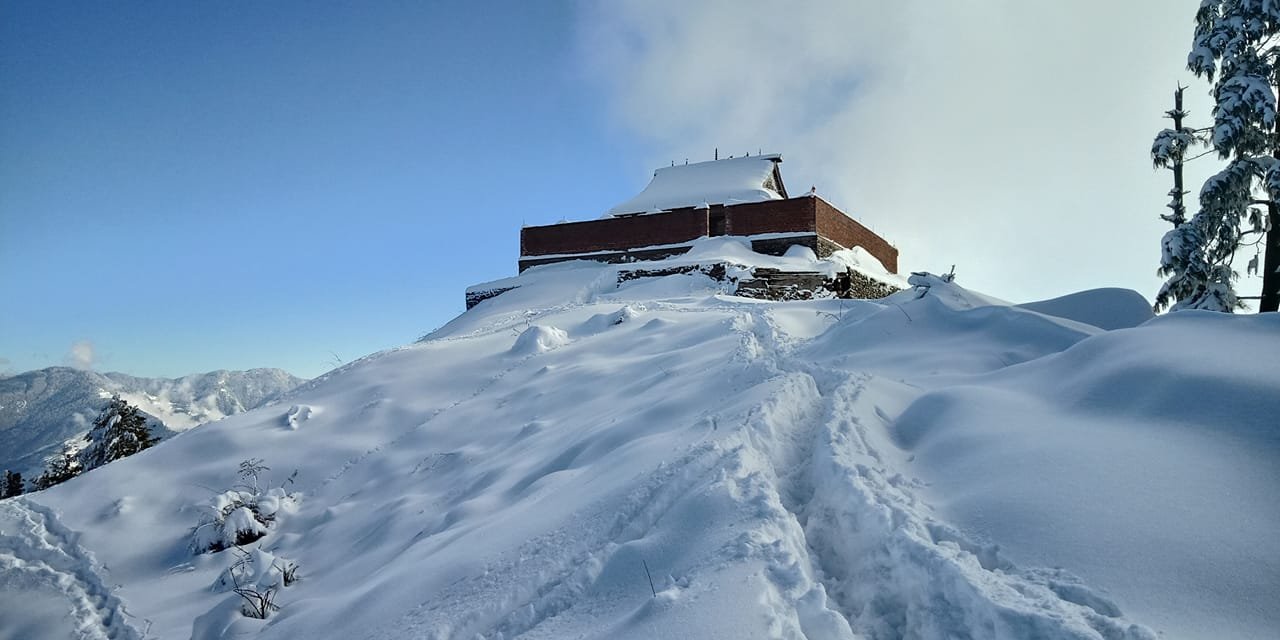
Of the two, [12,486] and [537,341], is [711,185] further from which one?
[12,486]


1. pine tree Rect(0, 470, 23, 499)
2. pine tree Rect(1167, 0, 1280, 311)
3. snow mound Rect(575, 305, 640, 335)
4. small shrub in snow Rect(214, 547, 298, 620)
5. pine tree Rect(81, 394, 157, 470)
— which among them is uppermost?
pine tree Rect(1167, 0, 1280, 311)

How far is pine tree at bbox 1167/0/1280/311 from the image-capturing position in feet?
32.9

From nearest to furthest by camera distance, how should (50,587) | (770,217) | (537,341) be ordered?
(50,587)
(537,341)
(770,217)

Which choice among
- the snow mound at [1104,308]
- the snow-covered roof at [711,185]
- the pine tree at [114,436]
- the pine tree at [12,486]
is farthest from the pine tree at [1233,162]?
the pine tree at [12,486]

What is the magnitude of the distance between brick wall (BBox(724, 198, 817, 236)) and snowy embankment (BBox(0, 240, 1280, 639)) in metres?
12.7

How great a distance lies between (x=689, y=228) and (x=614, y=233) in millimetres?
2906

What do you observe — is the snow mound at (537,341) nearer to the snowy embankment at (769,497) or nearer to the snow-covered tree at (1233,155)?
the snowy embankment at (769,497)

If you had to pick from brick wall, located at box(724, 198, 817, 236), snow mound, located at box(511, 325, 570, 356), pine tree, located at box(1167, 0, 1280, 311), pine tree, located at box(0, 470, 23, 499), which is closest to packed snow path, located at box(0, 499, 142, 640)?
snow mound, located at box(511, 325, 570, 356)

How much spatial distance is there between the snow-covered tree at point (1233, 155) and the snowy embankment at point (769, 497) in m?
5.99

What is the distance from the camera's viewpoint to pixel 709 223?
21.8 m

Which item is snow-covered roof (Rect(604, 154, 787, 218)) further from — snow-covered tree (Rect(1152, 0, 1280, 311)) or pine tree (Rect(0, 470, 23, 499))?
pine tree (Rect(0, 470, 23, 499))

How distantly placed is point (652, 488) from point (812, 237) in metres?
18.0

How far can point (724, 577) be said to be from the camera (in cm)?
229

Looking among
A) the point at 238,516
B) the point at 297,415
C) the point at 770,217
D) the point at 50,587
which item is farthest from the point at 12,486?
the point at 770,217
